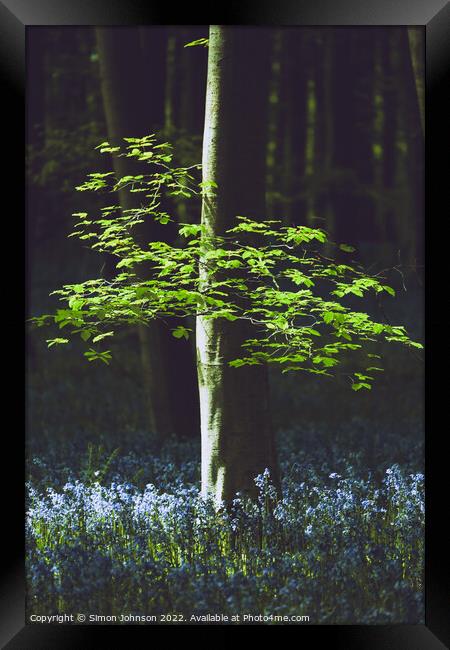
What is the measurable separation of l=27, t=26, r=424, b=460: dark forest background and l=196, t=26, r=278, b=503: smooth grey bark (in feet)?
1.73

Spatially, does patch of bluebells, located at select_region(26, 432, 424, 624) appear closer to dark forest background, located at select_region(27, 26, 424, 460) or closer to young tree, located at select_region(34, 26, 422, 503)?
young tree, located at select_region(34, 26, 422, 503)

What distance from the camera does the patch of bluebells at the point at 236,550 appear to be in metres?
5.87

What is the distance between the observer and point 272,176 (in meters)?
15.3

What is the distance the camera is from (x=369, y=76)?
15.5 m

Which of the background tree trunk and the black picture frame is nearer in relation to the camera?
the black picture frame

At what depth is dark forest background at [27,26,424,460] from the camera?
8.71 metres

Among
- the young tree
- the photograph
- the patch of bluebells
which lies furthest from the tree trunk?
the patch of bluebells

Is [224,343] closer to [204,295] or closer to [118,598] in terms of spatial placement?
[204,295]
